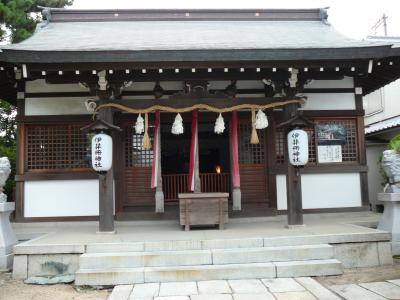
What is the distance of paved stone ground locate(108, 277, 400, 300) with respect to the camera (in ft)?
16.4

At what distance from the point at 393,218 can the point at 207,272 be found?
12.8ft

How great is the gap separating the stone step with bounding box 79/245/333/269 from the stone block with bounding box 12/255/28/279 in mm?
1044

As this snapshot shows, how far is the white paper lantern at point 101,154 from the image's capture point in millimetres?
7078

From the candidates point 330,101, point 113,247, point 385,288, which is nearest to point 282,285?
point 385,288

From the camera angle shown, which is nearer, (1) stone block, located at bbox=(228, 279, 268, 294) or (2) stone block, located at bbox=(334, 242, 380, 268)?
(1) stone block, located at bbox=(228, 279, 268, 294)

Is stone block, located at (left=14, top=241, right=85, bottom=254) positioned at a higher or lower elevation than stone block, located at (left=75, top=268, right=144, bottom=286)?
higher

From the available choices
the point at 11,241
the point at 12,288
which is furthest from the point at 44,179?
the point at 12,288

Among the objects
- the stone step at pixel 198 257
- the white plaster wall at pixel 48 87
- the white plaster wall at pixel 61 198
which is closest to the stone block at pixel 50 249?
the stone step at pixel 198 257

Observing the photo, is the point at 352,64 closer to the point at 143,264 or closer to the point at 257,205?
the point at 257,205

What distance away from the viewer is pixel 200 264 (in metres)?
6.04

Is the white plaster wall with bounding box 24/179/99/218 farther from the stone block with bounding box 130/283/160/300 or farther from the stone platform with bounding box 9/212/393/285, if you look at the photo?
the stone block with bounding box 130/283/160/300

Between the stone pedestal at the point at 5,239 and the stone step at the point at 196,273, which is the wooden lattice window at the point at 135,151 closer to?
the stone pedestal at the point at 5,239

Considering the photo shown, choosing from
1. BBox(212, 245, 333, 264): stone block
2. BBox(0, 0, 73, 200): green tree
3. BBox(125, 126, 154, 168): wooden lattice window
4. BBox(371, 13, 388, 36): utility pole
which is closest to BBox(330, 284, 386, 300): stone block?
BBox(212, 245, 333, 264): stone block

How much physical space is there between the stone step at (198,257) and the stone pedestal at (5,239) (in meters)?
1.64
